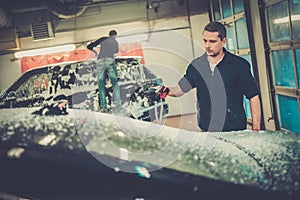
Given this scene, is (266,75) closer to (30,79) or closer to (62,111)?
(30,79)

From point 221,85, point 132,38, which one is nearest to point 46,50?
point 132,38

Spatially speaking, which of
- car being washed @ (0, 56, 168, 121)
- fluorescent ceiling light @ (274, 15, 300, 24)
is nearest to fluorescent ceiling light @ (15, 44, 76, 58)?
car being washed @ (0, 56, 168, 121)

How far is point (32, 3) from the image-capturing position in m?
7.50

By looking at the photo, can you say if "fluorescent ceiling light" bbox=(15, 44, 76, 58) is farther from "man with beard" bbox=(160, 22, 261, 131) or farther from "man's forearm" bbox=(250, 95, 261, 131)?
"man's forearm" bbox=(250, 95, 261, 131)

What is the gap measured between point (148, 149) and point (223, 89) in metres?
1.73

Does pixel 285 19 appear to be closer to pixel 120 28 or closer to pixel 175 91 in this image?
pixel 175 91

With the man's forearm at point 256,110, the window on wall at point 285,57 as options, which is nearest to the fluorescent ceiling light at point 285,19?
the window on wall at point 285,57

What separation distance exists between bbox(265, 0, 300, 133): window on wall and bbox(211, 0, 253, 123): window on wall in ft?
2.63

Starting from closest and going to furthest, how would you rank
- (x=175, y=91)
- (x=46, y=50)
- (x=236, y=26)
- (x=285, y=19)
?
(x=175, y=91)
(x=285, y=19)
(x=236, y=26)
(x=46, y=50)

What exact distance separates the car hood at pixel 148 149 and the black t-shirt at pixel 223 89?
1.27m

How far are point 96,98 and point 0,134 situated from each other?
3.44 m

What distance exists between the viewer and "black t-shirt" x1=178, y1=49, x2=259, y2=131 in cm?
282

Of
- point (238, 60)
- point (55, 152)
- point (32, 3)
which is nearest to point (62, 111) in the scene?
point (55, 152)

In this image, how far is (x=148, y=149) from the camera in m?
1.26
